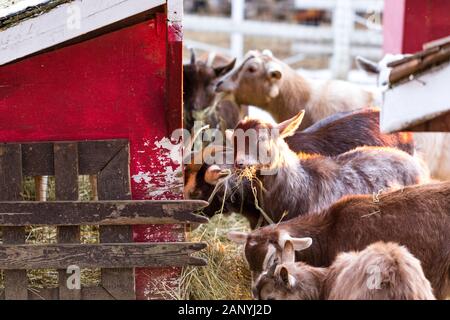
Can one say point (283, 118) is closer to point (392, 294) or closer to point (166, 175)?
point (166, 175)

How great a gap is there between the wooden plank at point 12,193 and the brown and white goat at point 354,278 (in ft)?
5.86

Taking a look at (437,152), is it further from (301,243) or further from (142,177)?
(142,177)

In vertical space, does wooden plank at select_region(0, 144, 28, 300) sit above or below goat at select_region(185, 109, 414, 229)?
below

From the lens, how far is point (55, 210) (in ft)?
21.6

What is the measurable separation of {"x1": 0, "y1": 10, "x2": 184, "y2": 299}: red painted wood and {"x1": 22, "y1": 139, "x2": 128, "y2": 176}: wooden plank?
0.30ft

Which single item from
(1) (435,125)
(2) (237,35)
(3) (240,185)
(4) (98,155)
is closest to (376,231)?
(3) (240,185)

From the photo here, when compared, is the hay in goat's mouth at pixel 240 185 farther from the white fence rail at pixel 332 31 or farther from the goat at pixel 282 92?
the white fence rail at pixel 332 31

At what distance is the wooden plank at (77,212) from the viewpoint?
21.6ft

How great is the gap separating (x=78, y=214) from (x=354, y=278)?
2.06 m

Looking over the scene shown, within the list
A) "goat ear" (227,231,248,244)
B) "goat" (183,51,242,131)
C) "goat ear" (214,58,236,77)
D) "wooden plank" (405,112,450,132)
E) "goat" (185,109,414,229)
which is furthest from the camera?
"goat ear" (214,58,236,77)

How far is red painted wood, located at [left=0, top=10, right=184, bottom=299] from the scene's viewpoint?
6633 millimetres

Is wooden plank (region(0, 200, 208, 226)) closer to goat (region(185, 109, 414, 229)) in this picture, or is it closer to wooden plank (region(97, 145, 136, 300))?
wooden plank (region(97, 145, 136, 300))

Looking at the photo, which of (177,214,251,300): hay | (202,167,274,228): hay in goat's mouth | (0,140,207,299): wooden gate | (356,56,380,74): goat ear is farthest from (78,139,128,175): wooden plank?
(356,56,380,74): goat ear

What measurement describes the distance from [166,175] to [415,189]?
6.38 feet
